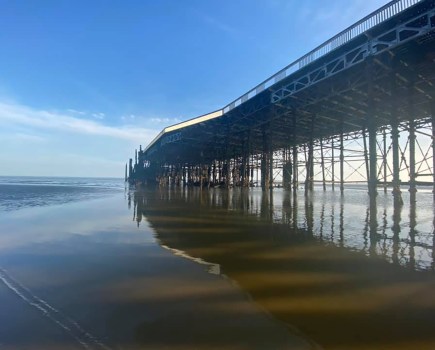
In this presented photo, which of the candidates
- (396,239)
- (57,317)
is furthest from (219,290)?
(396,239)

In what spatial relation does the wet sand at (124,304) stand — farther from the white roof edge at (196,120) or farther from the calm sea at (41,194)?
the white roof edge at (196,120)

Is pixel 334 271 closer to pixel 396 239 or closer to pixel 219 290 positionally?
pixel 219 290

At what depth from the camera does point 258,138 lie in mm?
41000

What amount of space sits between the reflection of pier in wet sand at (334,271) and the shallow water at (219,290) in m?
0.02

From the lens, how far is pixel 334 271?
5.14 meters

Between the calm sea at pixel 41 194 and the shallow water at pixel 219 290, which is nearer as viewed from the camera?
the shallow water at pixel 219 290

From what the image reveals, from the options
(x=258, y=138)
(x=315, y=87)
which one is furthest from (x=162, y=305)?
(x=258, y=138)

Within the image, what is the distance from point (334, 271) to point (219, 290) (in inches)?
86.6

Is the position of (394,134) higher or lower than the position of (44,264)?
higher

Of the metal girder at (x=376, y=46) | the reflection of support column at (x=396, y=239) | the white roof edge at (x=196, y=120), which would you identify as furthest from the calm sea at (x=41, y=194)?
the metal girder at (x=376, y=46)

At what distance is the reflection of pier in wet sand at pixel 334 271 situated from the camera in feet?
10.3

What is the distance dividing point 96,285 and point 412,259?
5.62 metres

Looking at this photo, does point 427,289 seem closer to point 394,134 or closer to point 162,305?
point 162,305

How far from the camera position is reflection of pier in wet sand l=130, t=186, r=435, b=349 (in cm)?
314
